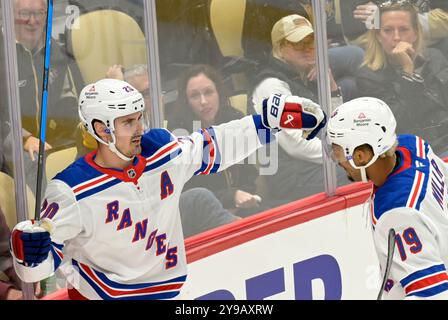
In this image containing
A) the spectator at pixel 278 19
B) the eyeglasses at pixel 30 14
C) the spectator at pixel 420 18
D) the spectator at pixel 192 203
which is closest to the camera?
the eyeglasses at pixel 30 14

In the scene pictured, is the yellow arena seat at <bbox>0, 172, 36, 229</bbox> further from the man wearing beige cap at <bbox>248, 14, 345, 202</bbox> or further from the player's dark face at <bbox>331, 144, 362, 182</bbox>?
the man wearing beige cap at <bbox>248, 14, 345, 202</bbox>

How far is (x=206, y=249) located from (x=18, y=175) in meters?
0.83

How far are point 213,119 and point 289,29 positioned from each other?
52 centimetres

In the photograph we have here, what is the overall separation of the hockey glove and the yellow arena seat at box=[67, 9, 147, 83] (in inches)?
20.7

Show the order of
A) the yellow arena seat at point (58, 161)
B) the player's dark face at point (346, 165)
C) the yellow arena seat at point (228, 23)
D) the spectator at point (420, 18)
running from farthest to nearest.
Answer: the spectator at point (420, 18)
the yellow arena seat at point (228, 23)
the yellow arena seat at point (58, 161)
the player's dark face at point (346, 165)

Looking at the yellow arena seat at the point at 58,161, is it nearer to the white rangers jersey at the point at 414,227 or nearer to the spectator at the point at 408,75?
the white rangers jersey at the point at 414,227

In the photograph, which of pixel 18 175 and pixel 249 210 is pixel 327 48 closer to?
pixel 249 210

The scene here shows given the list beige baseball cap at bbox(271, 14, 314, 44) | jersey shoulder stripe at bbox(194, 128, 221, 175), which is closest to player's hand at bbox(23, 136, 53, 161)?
jersey shoulder stripe at bbox(194, 128, 221, 175)

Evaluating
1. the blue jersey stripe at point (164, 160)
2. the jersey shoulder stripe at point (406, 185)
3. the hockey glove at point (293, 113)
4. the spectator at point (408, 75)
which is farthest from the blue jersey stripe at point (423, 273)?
the spectator at point (408, 75)

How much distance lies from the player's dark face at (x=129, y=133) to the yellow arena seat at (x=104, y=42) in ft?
1.25

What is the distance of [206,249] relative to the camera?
416 cm

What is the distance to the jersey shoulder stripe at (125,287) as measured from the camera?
3.54 m

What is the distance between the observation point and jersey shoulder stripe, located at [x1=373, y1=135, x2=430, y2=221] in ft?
10.5
